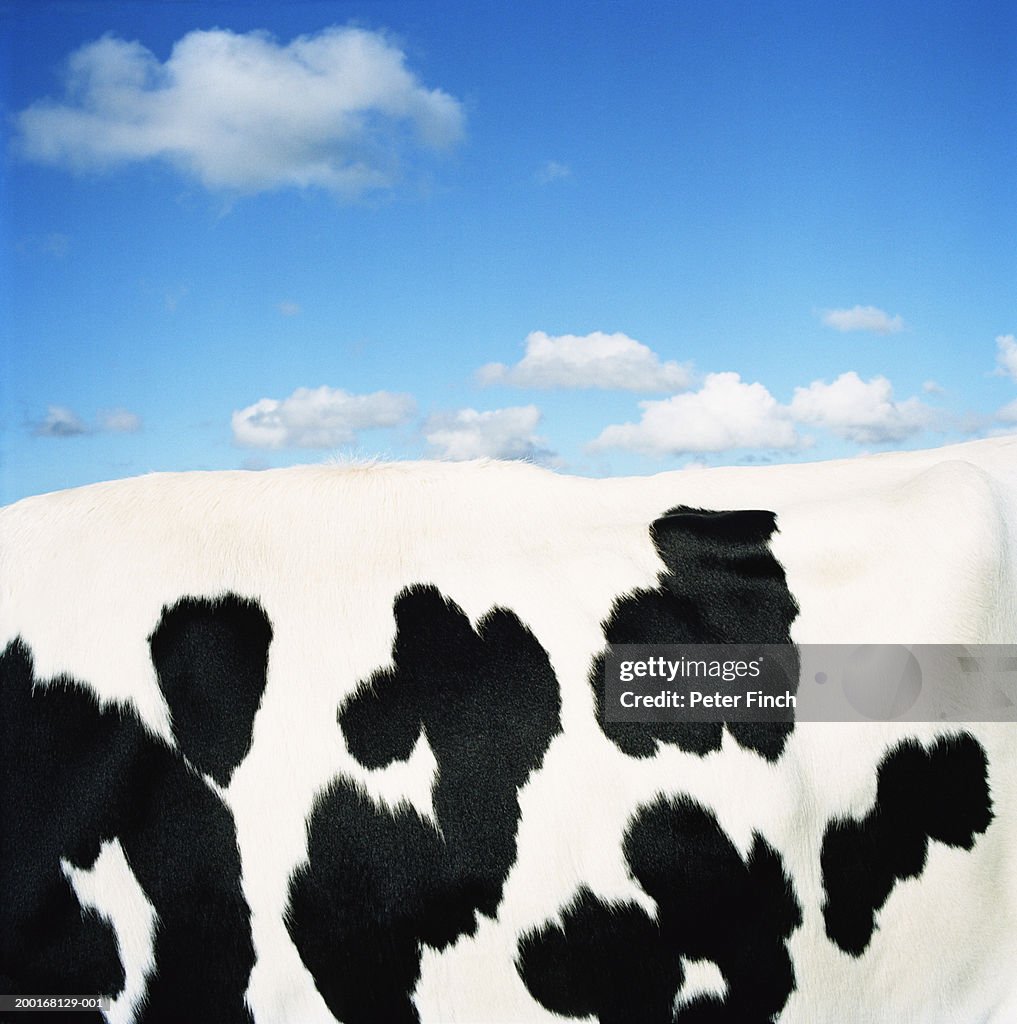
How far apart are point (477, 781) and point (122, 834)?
40.7 inches

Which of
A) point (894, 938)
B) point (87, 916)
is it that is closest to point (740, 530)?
point (894, 938)

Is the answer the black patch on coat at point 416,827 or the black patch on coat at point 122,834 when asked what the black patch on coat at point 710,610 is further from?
the black patch on coat at point 122,834

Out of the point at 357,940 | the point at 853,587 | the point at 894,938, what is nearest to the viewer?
the point at 357,940

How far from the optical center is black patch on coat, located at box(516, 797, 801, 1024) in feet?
7.68

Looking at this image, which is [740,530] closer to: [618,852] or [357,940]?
[618,852]

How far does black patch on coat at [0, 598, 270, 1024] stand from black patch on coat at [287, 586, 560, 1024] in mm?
247

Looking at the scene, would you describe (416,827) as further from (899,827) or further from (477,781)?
(899,827)

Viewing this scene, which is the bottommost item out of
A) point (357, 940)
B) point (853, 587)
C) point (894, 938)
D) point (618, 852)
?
point (894, 938)

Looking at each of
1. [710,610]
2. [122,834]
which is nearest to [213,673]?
[122,834]

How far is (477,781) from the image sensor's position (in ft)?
7.88

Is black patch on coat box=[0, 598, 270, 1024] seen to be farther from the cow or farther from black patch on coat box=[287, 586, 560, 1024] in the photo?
black patch on coat box=[287, 586, 560, 1024]

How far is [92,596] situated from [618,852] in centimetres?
174

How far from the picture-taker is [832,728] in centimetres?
256

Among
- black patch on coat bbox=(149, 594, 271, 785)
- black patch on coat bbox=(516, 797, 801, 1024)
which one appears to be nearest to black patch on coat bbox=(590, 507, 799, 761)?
black patch on coat bbox=(516, 797, 801, 1024)
